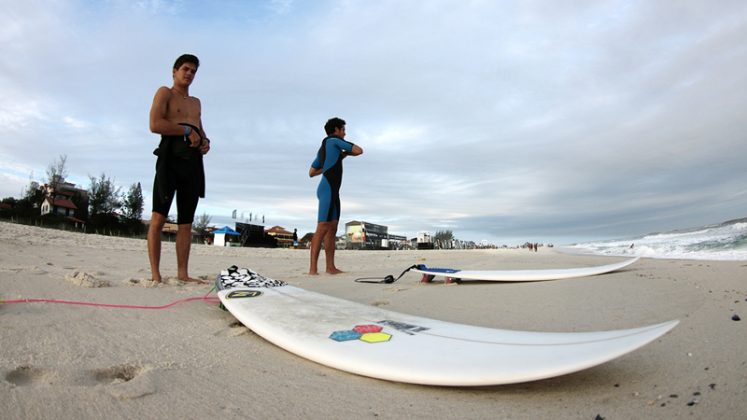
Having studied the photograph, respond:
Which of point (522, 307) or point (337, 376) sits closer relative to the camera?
point (337, 376)

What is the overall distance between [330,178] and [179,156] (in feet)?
5.96

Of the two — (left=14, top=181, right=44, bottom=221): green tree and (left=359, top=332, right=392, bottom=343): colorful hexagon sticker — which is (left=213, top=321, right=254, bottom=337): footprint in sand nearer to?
(left=359, top=332, right=392, bottom=343): colorful hexagon sticker

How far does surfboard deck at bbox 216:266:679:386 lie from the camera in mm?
965

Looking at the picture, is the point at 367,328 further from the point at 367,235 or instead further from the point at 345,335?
the point at 367,235

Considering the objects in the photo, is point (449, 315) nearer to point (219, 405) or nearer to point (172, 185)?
point (219, 405)

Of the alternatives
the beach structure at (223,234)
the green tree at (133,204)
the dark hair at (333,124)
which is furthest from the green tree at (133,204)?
the dark hair at (333,124)

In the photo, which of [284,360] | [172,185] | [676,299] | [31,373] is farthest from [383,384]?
[172,185]

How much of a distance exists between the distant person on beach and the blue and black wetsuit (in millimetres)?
1469

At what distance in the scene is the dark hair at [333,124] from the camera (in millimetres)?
4711

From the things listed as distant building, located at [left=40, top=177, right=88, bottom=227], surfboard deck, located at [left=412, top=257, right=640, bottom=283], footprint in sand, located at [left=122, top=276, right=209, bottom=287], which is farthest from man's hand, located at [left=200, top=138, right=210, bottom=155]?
distant building, located at [left=40, top=177, right=88, bottom=227]

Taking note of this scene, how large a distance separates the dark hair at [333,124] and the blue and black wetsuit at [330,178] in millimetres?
200

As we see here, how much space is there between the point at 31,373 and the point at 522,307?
228 centimetres

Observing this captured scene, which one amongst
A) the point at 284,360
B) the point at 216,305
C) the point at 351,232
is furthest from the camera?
the point at 351,232

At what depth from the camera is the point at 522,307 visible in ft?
7.70
